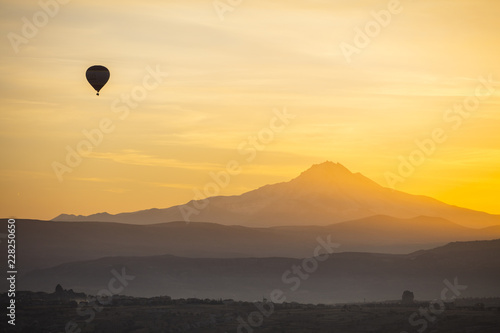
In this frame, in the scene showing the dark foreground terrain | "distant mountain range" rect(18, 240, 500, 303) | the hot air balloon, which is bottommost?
the dark foreground terrain

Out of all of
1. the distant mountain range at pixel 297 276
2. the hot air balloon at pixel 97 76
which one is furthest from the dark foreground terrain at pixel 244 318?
the distant mountain range at pixel 297 276

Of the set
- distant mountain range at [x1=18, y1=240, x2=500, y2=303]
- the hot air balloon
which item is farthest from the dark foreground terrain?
distant mountain range at [x1=18, y1=240, x2=500, y2=303]

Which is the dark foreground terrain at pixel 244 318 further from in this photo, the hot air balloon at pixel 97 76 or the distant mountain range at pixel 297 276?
the distant mountain range at pixel 297 276

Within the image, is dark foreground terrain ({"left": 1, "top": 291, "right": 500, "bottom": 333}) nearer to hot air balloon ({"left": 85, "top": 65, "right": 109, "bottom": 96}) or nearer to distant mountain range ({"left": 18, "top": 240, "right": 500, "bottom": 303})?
hot air balloon ({"left": 85, "top": 65, "right": 109, "bottom": 96})

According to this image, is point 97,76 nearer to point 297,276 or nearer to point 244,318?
point 244,318

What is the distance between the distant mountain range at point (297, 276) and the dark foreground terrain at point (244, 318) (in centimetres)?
6224

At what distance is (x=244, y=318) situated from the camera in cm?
7794

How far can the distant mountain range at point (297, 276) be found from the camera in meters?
152

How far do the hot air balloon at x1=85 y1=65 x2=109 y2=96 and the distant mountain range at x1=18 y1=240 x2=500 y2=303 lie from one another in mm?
55668

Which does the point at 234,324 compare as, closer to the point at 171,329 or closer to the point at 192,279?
the point at 171,329

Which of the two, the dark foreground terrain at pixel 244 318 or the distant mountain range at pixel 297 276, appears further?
the distant mountain range at pixel 297 276

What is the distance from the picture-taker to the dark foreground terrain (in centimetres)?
7306

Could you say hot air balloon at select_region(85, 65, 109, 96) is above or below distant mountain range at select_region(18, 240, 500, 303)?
above

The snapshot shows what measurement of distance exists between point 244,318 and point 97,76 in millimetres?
36971
